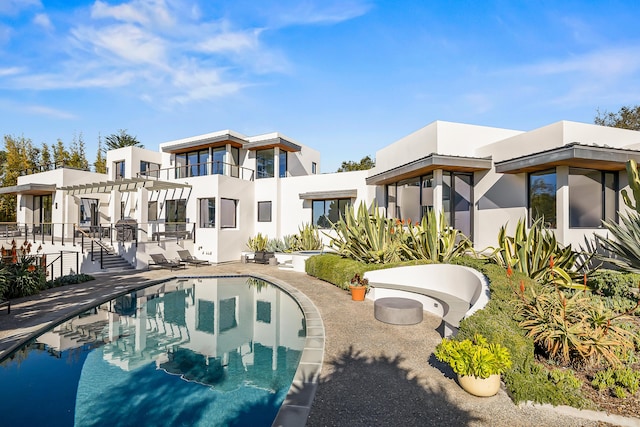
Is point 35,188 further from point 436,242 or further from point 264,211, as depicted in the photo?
point 436,242

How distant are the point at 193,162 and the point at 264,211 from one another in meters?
7.00

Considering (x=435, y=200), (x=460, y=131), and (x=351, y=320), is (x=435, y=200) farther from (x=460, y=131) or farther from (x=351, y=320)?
(x=351, y=320)

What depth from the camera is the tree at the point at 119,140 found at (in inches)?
1686

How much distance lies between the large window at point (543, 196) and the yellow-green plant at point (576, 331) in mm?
6391

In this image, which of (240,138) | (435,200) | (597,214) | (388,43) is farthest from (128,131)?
(597,214)

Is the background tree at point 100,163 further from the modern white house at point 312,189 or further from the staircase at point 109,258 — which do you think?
the staircase at point 109,258

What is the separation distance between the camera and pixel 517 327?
538cm

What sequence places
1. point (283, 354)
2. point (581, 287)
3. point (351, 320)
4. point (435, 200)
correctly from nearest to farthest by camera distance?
point (283, 354) < point (581, 287) < point (351, 320) < point (435, 200)

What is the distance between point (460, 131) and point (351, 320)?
10246 millimetres

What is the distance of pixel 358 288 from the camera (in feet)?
33.7

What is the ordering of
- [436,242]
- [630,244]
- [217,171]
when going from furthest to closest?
[217,171], [436,242], [630,244]

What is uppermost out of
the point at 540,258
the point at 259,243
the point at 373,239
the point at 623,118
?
the point at 623,118

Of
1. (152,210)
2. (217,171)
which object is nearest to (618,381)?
(217,171)

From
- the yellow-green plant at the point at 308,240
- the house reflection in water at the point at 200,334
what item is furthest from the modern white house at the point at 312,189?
the house reflection in water at the point at 200,334
